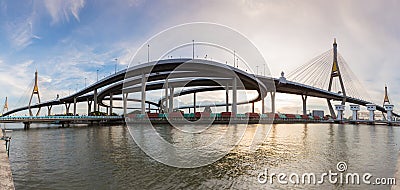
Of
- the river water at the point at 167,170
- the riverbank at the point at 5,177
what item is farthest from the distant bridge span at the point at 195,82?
the riverbank at the point at 5,177

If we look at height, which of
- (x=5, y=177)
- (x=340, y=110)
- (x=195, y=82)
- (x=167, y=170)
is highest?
(x=195, y=82)

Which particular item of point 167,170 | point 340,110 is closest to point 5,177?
point 167,170

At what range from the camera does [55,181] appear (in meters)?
12.1

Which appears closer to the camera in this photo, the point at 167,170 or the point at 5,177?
the point at 5,177

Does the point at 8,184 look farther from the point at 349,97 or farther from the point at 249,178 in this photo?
the point at 349,97

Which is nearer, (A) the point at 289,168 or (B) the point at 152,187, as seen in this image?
(B) the point at 152,187

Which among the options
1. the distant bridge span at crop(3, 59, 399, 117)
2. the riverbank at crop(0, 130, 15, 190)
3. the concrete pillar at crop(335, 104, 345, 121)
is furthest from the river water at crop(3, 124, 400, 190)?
the concrete pillar at crop(335, 104, 345, 121)

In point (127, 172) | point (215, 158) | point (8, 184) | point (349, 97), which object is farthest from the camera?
point (349, 97)

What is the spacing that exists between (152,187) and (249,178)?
467cm

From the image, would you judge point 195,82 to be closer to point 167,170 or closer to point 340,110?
point 340,110

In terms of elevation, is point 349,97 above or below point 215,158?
above

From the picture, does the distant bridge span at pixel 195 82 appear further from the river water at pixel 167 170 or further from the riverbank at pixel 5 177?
the riverbank at pixel 5 177

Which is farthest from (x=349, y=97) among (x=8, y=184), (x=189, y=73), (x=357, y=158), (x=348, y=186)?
(x=8, y=184)

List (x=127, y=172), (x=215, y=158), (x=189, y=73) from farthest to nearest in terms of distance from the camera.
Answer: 1. (x=189, y=73)
2. (x=215, y=158)
3. (x=127, y=172)
